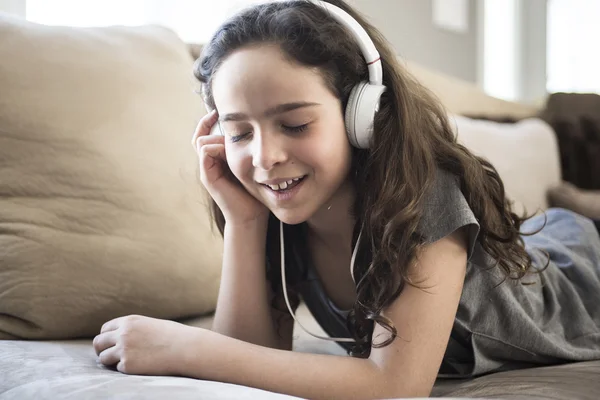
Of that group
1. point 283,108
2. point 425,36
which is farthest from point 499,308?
point 425,36

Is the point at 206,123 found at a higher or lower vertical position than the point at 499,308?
higher

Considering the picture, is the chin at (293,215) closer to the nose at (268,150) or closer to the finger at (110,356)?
the nose at (268,150)

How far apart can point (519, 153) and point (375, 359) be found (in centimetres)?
127

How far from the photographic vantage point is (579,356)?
4.00 feet

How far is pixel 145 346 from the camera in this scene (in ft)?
3.05

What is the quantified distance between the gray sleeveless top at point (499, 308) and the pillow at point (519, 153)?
576mm

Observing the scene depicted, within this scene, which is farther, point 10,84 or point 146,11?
point 146,11

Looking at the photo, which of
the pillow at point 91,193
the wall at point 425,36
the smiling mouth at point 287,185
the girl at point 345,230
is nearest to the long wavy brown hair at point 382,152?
the girl at point 345,230

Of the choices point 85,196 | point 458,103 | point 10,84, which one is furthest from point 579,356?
point 458,103

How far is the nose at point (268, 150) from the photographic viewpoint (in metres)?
0.98

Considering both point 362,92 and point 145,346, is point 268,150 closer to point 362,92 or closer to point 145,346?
point 362,92

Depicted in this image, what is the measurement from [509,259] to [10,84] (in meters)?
0.83

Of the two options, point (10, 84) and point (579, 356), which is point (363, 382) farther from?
point (10, 84)

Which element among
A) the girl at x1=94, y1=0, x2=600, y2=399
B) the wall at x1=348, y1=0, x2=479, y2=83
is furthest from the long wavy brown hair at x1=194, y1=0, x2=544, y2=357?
the wall at x1=348, y1=0, x2=479, y2=83
